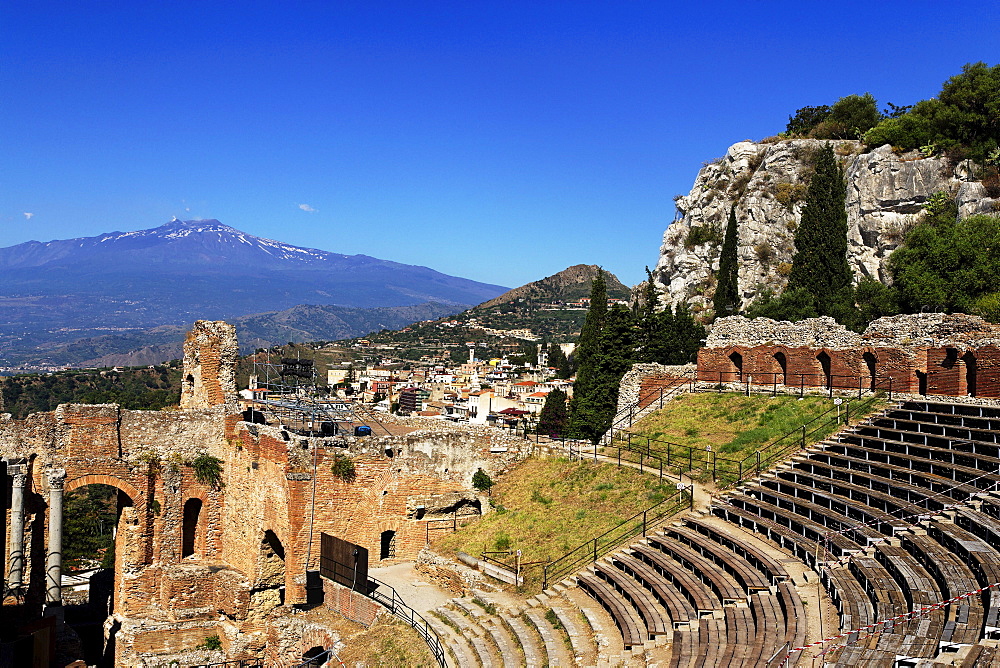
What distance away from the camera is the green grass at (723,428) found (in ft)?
77.3

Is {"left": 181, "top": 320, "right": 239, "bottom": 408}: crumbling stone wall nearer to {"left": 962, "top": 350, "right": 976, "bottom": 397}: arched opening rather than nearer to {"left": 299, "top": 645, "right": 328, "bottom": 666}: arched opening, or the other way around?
{"left": 299, "top": 645, "right": 328, "bottom": 666}: arched opening

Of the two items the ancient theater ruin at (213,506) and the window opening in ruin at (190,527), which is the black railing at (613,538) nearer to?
the ancient theater ruin at (213,506)

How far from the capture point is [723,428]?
2633 centimetres

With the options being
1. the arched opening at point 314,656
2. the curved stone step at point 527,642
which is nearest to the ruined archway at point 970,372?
the curved stone step at point 527,642

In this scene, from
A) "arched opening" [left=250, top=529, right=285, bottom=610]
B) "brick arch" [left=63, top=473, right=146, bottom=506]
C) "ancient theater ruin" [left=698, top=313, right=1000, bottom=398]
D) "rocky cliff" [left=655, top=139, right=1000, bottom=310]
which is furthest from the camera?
"rocky cliff" [left=655, top=139, right=1000, bottom=310]

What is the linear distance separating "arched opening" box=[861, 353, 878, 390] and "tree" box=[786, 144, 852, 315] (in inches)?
1018

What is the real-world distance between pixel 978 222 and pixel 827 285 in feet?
43.8

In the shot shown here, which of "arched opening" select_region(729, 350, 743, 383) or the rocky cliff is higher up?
the rocky cliff

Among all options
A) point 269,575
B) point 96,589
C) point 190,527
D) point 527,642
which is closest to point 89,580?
point 96,589

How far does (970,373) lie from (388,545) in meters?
17.7

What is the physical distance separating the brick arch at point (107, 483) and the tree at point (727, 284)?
4613 centimetres

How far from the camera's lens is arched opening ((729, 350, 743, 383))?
31.6m

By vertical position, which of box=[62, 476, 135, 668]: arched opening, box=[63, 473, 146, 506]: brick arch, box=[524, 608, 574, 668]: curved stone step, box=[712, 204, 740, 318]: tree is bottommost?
box=[62, 476, 135, 668]: arched opening

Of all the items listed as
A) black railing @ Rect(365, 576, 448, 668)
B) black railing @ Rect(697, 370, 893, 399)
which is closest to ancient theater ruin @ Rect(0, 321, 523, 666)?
black railing @ Rect(365, 576, 448, 668)
